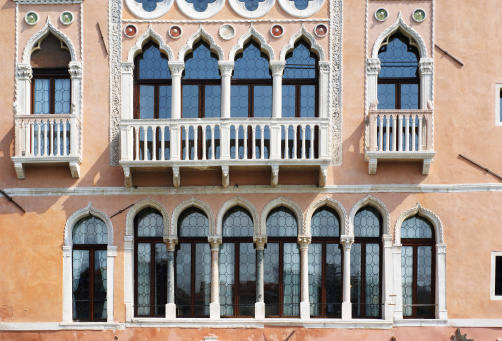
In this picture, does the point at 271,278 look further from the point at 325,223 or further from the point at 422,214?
the point at 422,214

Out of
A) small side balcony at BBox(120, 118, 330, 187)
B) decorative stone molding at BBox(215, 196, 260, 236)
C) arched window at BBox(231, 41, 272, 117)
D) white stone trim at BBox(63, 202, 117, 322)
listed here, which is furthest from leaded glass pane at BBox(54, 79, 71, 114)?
decorative stone molding at BBox(215, 196, 260, 236)

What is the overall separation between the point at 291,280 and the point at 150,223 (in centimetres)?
328

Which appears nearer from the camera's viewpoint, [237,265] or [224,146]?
[224,146]

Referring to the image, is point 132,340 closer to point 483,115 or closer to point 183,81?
point 183,81

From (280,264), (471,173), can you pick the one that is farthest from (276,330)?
(471,173)

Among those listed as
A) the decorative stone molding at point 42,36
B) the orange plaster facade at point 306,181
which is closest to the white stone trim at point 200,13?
the orange plaster facade at point 306,181

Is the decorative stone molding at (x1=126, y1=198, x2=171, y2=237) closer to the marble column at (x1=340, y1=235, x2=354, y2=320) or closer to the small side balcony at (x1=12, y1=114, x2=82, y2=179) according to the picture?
the small side balcony at (x1=12, y1=114, x2=82, y2=179)

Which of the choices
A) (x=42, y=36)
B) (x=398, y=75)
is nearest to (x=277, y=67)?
(x=398, y=75)

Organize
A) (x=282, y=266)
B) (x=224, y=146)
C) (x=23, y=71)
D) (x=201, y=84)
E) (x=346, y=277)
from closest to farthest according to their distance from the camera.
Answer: (x=224, y=146)
(x=346, y=277)
(x=282, y=266)
(x=23, y=71)
(x=201, y=84)

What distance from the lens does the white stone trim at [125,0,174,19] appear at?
16125mm

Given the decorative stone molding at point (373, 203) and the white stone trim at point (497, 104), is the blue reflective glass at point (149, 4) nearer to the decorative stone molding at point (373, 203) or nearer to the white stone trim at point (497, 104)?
the decorative stone molding at point (373, 203)

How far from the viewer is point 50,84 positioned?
53.7 ft

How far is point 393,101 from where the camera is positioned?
16.1 m

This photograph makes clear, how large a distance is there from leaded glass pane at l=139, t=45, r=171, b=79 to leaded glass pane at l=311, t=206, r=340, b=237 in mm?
4466
